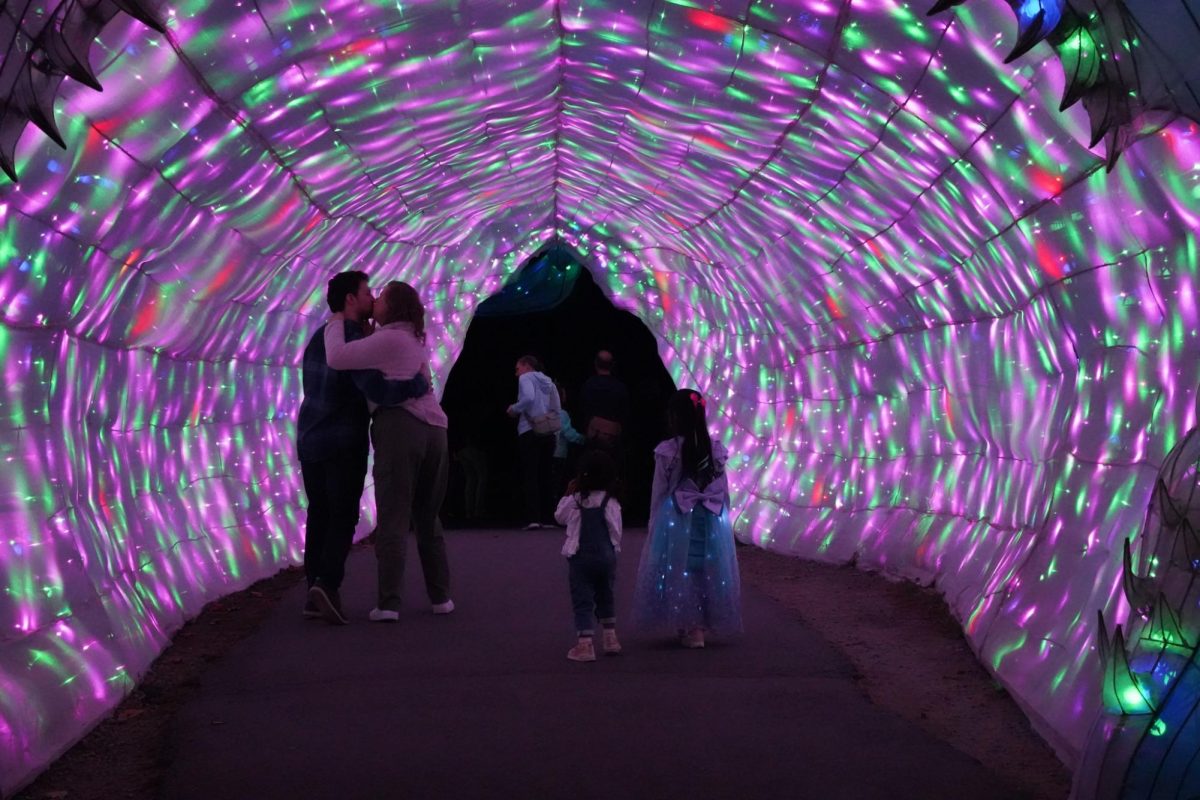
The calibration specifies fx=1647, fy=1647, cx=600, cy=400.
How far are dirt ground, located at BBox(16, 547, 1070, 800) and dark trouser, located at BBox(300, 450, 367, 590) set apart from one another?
1.75 feet

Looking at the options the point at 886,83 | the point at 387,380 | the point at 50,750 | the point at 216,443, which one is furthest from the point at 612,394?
the point at 50,750

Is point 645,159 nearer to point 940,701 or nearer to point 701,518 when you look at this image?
point 701,518

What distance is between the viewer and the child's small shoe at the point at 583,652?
7828 mm

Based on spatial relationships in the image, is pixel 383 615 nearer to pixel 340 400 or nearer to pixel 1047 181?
pixel 340 400

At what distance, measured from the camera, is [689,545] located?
873 centimetres

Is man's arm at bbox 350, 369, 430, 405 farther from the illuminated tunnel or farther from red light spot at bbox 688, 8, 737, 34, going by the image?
red light spot at bbox 688, 8, 737, 34

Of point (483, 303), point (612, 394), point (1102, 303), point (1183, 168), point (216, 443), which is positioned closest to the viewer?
point (1183, 168)

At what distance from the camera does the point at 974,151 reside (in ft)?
23.7

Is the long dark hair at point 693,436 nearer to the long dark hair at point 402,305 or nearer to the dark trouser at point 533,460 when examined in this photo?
the long dark hair at point 402,305

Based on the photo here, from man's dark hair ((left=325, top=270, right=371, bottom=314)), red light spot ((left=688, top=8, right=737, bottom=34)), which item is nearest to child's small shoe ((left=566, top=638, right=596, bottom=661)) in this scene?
man's dark hair ((left=325, top=270, right=371, bottom=314))

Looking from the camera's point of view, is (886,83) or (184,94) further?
(886,83)

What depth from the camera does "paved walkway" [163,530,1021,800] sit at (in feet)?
17.5

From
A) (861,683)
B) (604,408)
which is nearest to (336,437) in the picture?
(861,683)

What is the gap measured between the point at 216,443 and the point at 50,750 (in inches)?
218
